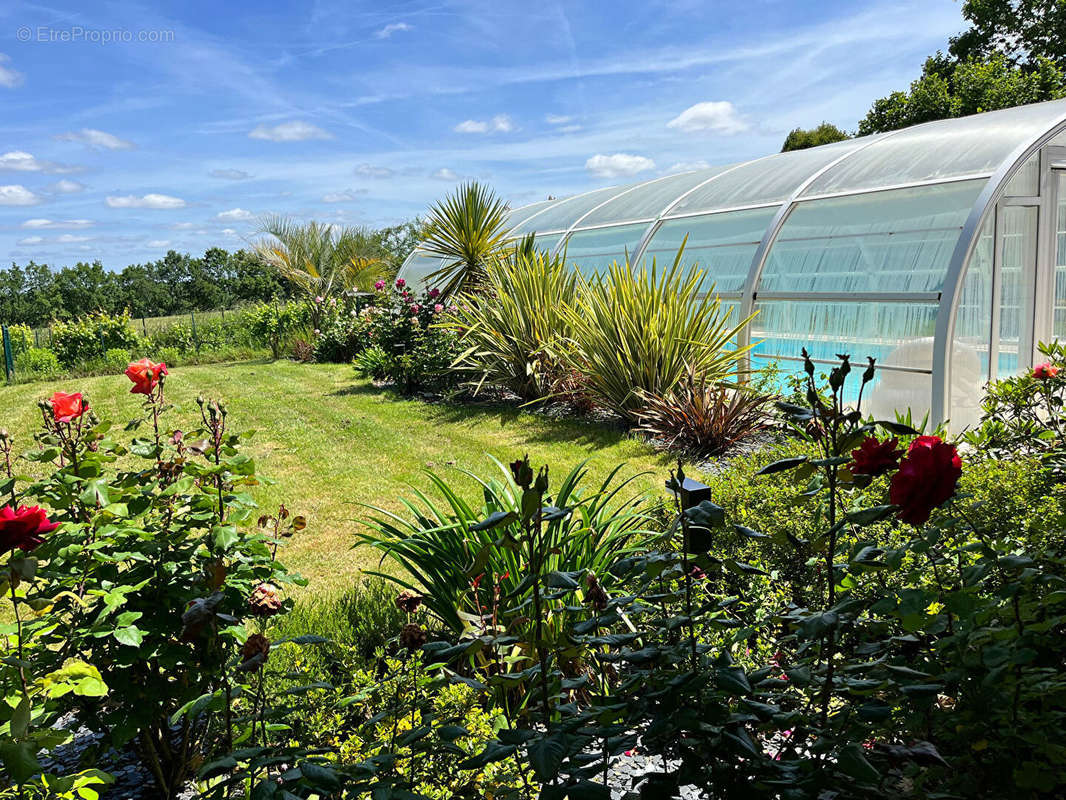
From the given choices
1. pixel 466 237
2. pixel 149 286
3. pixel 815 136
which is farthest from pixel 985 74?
pixel 149 286

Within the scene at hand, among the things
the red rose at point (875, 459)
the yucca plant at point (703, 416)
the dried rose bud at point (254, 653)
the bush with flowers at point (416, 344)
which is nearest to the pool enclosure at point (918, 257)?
the yucca plant at point (703, 416)

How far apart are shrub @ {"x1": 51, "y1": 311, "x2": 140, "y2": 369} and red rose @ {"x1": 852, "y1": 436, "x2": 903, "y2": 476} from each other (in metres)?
16.7

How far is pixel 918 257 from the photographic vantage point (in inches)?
255

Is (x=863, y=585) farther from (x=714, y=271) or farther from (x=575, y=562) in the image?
(x=714, y=271)

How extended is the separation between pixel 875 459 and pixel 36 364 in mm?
16785

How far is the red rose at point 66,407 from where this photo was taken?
227 centimetres

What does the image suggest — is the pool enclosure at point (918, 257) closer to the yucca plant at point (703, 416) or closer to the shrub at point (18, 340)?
the yucca plant at point (703, 416)

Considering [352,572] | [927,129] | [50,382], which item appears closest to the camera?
[352,572]

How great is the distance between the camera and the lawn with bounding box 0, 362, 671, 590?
5.70 metres

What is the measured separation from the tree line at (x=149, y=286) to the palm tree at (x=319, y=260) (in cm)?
1254

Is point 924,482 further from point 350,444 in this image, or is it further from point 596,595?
point 350,444

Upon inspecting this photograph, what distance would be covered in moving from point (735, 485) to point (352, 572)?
7.79ft

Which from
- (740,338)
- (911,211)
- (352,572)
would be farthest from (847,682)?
(740,338)

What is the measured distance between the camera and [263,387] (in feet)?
40.0
